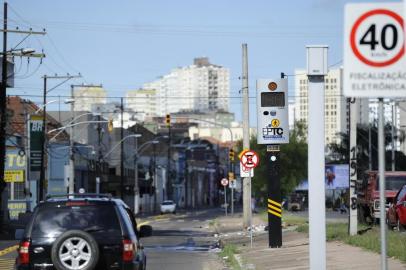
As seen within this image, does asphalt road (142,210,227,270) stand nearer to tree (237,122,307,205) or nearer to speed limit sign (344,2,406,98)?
speed limit sign (344,2,406,98)

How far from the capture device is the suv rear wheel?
36.8ft

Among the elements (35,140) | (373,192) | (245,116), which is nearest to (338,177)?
(35,140)

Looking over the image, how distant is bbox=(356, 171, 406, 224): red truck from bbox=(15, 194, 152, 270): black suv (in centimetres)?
1917

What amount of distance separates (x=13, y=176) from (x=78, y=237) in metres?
53.6

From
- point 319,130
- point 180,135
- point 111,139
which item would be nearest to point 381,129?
point 319,130

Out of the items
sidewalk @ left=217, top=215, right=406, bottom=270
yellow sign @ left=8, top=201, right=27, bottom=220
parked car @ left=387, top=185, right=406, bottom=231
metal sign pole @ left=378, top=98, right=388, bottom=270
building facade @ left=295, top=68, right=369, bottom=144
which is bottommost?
yellow sign @ left=8, top=201, right=27, bottom=220

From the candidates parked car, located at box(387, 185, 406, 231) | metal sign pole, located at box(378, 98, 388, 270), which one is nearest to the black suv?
metal sign pole, located at box(378, 98, 388, 270)

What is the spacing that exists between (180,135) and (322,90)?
6454 inches

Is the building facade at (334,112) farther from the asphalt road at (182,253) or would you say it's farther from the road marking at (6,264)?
the road marking at (6,264)

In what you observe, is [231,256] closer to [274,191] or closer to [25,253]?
[274,191]

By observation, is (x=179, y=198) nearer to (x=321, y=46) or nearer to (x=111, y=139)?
(x=111, y=139)

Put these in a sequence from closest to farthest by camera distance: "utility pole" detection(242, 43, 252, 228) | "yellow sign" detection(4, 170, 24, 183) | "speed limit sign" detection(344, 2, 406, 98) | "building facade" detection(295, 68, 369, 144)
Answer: "speed limit sign" detection(344, 2, 406, 98) → "utility pole" detection(242, 43, 252, 228) → "yellow sign" detection(4, 170, 24, 183) → "building facade" detection(295, 68, 369, 144)

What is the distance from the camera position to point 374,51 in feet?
26.3

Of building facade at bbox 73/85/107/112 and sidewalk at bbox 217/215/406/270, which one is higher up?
building facade at bbox 73/85/107/112
